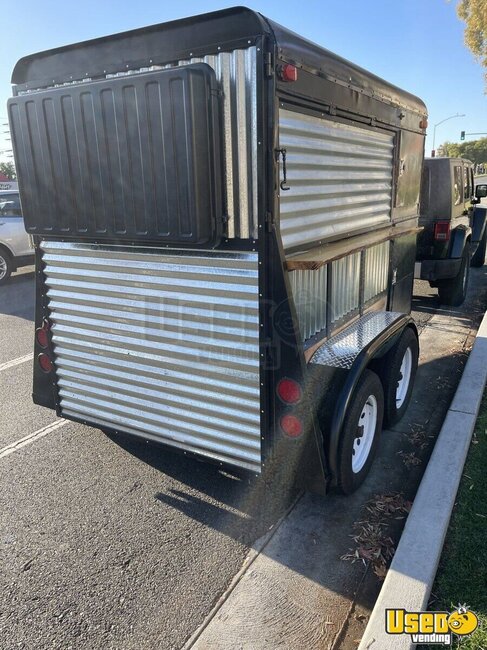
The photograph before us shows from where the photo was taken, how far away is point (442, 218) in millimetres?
7551

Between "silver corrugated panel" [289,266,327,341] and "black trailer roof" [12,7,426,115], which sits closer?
"black trailer roof" [12,7,426,115]

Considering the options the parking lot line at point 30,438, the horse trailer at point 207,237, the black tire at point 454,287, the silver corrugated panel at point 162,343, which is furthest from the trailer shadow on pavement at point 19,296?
the black tire at point 454,287

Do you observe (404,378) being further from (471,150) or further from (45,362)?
(471,150)

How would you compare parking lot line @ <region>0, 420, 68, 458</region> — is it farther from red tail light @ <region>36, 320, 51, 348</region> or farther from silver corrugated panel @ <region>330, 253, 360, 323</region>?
silver corrugated panel @ <region>330, 253, 360, 323</region>

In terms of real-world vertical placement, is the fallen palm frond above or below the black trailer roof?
below

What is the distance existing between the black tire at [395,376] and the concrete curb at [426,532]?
0.41 meters

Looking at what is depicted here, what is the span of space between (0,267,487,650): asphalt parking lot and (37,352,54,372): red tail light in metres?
0.73

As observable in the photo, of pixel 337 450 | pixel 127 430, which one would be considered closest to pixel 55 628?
pixel 127 430

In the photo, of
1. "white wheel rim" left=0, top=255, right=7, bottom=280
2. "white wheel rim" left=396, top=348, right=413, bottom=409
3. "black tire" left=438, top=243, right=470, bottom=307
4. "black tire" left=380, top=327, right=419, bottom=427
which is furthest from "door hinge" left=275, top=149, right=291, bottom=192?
"white wheel rim" left=0, top=255, right=7, bottom=280

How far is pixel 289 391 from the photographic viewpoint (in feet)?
8.91

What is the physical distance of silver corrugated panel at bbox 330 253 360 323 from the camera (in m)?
3.59

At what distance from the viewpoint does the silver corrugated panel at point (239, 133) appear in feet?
7.67

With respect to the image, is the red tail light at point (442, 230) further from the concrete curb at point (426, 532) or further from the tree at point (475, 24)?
the tree at point (475, 24)

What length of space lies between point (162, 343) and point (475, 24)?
2105 centimetres
